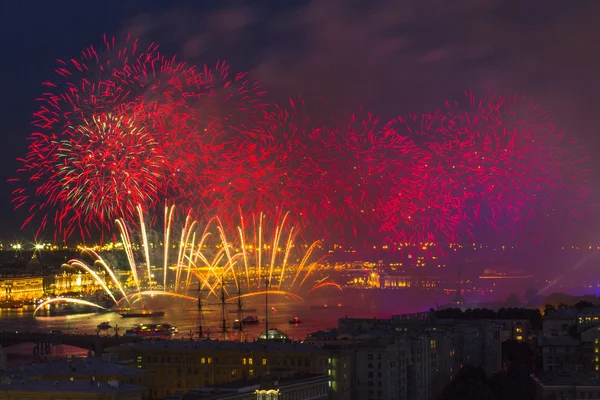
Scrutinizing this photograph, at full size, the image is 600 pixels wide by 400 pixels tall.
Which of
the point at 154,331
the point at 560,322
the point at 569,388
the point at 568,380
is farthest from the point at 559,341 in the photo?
the point at 154,331

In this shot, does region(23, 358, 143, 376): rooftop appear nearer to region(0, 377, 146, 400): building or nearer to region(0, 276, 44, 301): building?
region(0, 377, 146, 400): building

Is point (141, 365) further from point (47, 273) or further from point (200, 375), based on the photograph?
point (47, 273)

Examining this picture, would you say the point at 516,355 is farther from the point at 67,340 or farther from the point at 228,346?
the point at 67,340

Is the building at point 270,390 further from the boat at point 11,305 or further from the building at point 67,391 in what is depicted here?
the boat at point 11,305

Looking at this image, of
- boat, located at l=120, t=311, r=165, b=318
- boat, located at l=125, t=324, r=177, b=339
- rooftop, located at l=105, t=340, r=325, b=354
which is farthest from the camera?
boat, located at l=120, t=311, r=165, b=318

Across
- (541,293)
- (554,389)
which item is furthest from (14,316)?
(554,389)

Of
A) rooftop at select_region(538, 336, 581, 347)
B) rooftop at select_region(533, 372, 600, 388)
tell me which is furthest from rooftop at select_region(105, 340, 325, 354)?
rooftop at select_region(538, 336, 581, 347)
